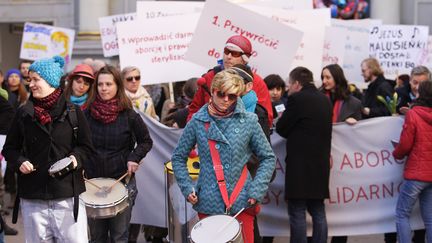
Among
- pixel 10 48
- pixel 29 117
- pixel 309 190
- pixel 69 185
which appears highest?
pixel 29 117

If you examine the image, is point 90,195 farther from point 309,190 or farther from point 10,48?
point 10,48

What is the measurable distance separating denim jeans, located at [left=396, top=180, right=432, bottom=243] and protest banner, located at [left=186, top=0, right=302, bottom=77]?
6.31ft

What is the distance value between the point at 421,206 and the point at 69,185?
352cm

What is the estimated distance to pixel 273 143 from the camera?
8539 mm

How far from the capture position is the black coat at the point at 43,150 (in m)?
5.94

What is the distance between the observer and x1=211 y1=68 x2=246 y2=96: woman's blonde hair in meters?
5.97

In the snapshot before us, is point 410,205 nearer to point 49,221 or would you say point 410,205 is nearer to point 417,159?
point 417,159

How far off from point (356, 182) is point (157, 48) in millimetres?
A: 3092

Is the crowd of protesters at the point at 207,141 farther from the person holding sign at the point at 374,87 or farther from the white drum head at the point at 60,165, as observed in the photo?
the person holding sign at the point at 374,87

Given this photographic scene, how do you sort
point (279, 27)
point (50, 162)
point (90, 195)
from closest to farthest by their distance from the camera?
point (50, 162) → point (90, 195) → point (279, 27)

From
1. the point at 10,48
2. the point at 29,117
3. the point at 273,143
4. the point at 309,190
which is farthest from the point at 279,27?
the point at 10,48

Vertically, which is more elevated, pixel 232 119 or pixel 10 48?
pixel 232 119

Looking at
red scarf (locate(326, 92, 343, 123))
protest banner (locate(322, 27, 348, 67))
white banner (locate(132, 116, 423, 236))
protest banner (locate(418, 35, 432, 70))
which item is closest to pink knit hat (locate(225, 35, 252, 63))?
white banner (locate(132, 116, 423, 236))

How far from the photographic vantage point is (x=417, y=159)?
7.98 meters
